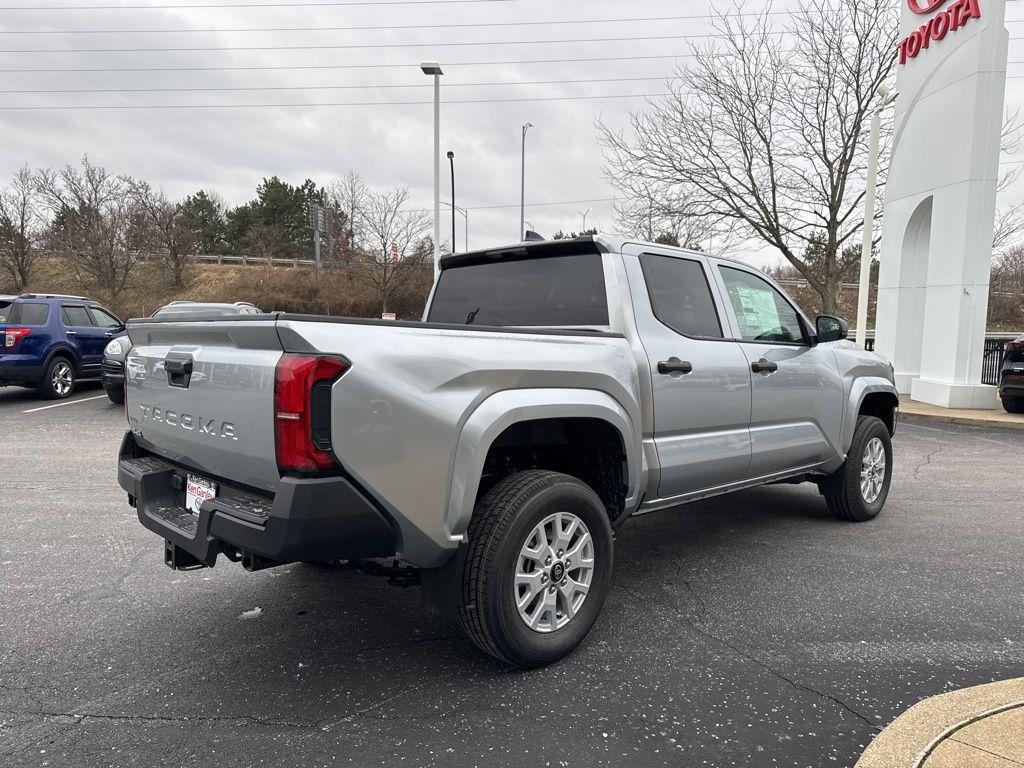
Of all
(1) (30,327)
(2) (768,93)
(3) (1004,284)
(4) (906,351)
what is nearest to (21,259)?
(1) (30,327)

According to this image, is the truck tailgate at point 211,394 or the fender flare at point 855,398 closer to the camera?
the truck tailgate at point 211,394

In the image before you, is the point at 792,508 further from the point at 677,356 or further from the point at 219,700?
the point at 219,700

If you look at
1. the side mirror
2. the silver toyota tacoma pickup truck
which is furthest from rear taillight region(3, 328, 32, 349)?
the side mirror

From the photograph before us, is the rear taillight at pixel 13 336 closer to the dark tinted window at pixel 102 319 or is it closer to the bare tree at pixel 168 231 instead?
the dark tinted window at pixel 102 319

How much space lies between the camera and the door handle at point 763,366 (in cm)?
411

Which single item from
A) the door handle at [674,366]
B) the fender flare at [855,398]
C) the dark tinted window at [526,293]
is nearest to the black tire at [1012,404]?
the fender flare at [855,398]

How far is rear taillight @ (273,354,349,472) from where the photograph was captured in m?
2.31

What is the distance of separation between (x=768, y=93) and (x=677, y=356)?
17.6 metres

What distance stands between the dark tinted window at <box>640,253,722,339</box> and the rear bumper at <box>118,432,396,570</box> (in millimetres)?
1989

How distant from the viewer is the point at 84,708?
104 inches

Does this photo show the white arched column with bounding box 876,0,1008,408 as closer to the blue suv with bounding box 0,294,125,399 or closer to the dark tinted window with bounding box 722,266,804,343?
the dark tinted window with bounding box 722,266,804,343

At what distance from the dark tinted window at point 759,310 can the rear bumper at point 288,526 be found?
2745 mm

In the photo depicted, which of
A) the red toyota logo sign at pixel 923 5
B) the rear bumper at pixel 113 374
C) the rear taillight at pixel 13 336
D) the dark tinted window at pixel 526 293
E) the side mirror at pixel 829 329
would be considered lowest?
the rear bumper at pixel 113 374

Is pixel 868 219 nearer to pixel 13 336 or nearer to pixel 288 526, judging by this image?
pixel 288 526
